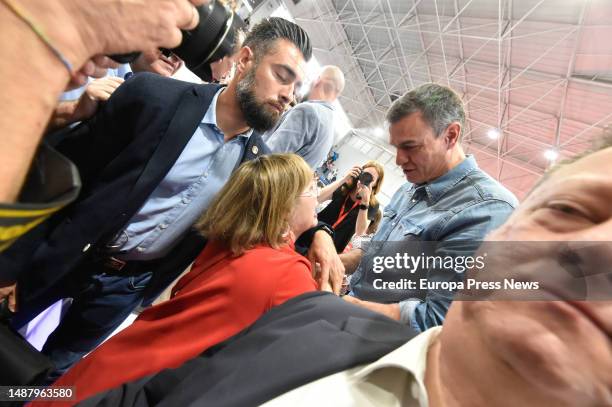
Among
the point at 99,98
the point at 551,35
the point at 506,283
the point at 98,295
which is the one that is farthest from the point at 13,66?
the point at 551,35

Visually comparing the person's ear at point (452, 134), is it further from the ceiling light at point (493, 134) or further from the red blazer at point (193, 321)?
the ceiling light at point (493, 134)

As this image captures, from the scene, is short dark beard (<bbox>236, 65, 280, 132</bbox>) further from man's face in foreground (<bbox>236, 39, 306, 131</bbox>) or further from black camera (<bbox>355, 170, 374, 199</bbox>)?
black camera (<bbox>355, 170, 374, 199</bbox>)

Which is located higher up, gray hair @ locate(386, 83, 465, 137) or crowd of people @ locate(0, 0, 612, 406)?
gray hair @ locate(386, 83, 465, 137)

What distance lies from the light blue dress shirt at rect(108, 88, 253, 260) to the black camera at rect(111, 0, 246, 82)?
0.48 metres

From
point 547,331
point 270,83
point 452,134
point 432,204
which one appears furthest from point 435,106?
point 547,331

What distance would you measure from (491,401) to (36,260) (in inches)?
46.0

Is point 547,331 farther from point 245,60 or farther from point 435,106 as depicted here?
point 245,60

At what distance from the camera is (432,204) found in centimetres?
119

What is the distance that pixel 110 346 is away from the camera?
0.83m

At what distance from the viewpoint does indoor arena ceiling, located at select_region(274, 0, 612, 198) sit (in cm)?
476

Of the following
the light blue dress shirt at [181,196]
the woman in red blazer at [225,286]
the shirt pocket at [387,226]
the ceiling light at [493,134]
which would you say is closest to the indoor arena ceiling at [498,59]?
the ceiling light at [493,134]

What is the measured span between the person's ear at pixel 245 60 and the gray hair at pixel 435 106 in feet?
2.47

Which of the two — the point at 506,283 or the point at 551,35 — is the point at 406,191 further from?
the point at 551,35

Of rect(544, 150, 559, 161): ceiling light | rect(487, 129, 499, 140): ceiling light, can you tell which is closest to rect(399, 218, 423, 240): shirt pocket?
rect(544, 150, 559, 161): ceiling light
